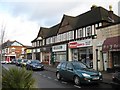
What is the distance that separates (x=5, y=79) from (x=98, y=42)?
1927 cm

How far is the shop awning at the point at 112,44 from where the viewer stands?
21591mm

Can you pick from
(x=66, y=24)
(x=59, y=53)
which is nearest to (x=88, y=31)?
(x=66, y=24)

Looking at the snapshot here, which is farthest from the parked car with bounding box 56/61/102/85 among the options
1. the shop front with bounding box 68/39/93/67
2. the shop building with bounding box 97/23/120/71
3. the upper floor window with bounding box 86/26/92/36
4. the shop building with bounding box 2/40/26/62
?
the shop building with bounding box 2/40/26/62

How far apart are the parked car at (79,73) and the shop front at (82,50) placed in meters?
11.9

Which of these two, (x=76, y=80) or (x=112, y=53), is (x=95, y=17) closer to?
(x=112, y=53)

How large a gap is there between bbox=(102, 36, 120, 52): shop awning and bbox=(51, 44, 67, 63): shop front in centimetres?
1384

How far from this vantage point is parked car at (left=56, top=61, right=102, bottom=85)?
14.7 meters

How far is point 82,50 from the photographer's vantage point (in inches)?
1252

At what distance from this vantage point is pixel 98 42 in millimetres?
26469

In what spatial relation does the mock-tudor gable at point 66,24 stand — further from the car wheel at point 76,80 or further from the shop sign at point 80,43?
the car wheel at point 76,80

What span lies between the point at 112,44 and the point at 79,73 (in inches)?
328

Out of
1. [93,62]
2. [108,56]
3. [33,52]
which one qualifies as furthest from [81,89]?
[33,52]

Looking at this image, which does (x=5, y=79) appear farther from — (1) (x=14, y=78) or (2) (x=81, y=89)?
(2) (x=81, y=89)

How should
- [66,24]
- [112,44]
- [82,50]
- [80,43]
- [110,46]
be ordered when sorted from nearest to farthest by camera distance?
1. [112,44]
2. [110,46]
3. [80,43]
4. [82,50]
5. [66,24]
